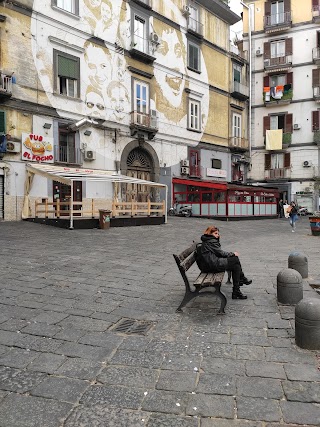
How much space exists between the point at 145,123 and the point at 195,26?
966 centimetres

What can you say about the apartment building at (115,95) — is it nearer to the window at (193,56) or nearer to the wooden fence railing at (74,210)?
the window at (193,56)

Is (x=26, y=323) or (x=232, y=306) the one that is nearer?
(x=26, y=323)

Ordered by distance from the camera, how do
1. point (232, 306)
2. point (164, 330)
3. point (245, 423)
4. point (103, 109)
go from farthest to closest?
1. point (103, 109)
2. point (232, 306)
3. point (164, 330)
4. point (245, 423)

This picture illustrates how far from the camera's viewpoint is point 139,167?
77.4 ft

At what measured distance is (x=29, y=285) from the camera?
601 cm

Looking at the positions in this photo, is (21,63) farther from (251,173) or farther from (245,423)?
(251,173)

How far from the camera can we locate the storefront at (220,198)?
23.8m

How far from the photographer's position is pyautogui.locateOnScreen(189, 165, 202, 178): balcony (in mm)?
26891

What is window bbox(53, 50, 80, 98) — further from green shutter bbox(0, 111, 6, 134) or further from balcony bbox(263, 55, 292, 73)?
balcony bbox(263, 55, 292, 73)

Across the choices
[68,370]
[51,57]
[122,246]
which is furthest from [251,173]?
[68,370]

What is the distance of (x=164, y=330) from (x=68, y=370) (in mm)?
1311

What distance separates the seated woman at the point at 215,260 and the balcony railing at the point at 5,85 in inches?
554

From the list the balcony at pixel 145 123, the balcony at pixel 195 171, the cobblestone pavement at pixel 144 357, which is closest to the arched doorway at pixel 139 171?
the balcony at pixel 145 123

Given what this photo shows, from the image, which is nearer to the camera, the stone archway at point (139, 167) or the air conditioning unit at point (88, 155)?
the air conditioning unit at point (88, 155)
